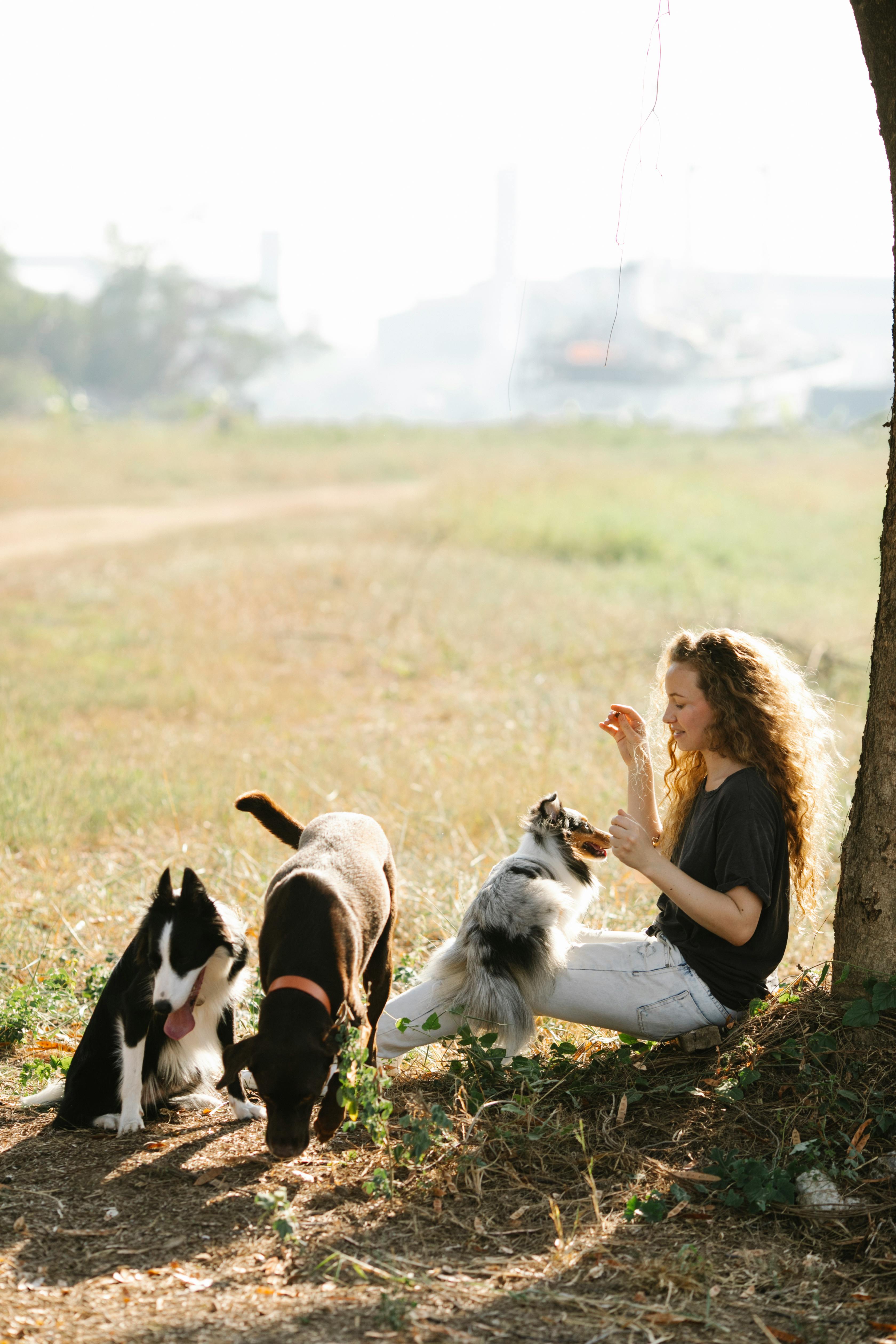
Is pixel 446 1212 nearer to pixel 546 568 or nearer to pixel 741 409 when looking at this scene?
pixel 546 568

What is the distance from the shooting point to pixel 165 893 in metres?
3.87

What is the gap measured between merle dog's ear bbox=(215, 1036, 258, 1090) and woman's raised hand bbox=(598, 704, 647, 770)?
5.69ft

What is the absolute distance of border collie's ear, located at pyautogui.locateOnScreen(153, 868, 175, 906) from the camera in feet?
12.6

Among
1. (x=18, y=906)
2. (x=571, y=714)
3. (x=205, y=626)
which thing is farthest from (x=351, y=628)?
(x=18, y=906)

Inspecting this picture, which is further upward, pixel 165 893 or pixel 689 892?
pixel 689 892

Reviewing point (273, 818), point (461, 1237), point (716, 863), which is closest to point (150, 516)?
point (273, 818)

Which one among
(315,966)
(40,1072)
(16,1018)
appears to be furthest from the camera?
(16,1018)

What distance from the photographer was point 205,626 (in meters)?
14.4

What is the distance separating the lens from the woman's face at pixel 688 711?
4.02m

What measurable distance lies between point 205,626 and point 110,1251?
11.7m

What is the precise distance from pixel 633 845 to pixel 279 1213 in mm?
1461

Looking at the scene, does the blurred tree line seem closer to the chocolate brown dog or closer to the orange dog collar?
the chocolate brown dog

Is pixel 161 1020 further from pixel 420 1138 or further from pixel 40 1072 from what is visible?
pixel 420 1138

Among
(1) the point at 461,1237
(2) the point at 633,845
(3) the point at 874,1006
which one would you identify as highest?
(2) the point at 633,845
